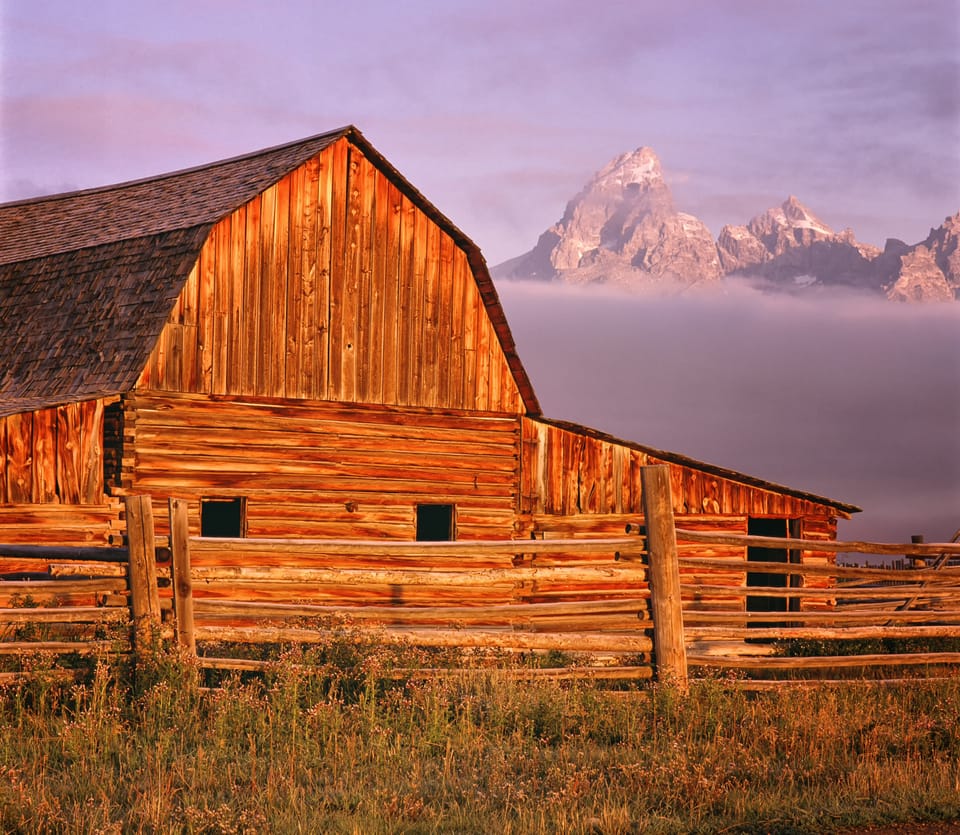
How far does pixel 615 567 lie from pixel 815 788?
386 centimetres

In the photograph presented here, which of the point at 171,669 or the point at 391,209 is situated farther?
the point at 391,209

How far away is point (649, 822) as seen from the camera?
7.45 meters

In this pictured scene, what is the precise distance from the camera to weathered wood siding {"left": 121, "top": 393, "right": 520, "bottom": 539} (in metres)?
18.3

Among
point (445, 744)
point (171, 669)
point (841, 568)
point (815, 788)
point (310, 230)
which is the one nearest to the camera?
point (815, 788)

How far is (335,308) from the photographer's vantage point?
20.2 m

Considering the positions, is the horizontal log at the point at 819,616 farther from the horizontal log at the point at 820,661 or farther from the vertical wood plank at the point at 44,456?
the vertical wood plank at the point at 44,456

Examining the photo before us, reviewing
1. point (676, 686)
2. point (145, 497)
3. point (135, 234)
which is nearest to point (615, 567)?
point (676, 686)

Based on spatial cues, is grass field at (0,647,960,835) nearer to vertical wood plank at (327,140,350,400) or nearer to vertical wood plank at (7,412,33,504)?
vertical wood plank at (7,412,33,504)

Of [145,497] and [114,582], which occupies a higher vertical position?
[145,497]

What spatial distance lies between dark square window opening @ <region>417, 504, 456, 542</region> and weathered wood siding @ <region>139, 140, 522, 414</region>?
7.66ft

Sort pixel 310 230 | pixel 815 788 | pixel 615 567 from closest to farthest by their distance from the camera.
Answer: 1. pixel 815 788
2. pixel 615 567
3. pixel 310 230

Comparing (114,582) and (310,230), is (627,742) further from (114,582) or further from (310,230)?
(310,230)

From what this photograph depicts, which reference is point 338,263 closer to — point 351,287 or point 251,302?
point 351,287

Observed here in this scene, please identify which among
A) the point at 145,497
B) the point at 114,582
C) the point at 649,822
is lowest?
the point at 649,822
